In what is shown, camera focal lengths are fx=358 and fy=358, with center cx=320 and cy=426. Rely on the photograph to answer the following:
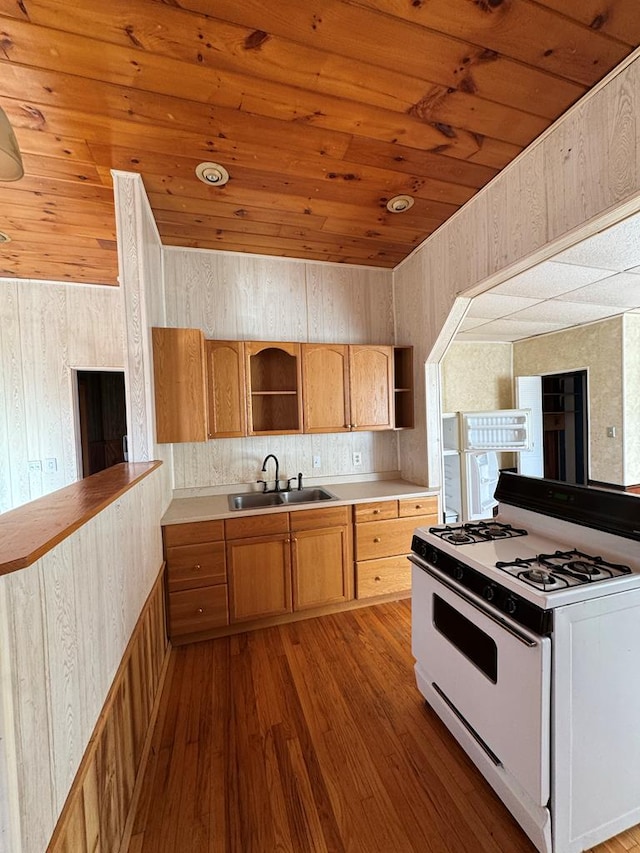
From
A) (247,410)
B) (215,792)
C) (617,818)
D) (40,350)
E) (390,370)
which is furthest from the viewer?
(40,350)

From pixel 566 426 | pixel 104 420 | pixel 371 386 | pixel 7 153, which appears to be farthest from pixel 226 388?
pixel 566 426

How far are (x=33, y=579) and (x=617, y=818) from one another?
1929 mm

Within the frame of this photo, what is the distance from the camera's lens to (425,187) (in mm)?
2080

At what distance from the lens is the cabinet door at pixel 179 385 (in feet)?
7.45

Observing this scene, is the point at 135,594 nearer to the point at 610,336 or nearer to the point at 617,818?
the point at 617,818

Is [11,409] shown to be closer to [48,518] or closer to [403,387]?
[48,518]

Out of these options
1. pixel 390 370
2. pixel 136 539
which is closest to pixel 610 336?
pixel 390 370

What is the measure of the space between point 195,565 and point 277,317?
6.50 ft

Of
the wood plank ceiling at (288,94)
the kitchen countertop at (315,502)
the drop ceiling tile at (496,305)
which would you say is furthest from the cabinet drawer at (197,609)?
the drop ceiling tile at (496,305)

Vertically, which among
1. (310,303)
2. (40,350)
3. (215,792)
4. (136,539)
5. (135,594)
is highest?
(310,303)

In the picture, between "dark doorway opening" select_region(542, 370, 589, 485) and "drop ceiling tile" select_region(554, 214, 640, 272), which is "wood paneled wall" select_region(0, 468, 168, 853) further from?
"dark doorway opening" select_region(542, 370, 589, 485)

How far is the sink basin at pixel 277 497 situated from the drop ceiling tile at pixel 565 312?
2809 mm

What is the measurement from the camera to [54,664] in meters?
0.79

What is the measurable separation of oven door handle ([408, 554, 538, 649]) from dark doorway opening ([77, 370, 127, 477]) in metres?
3.85
